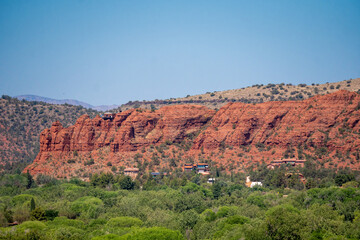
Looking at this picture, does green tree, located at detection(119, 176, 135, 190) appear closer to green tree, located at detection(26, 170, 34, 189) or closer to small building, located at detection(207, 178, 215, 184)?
small building, located at detection(207, 178, 215, 184)

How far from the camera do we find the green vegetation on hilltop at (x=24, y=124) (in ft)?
454

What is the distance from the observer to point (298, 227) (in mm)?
54812

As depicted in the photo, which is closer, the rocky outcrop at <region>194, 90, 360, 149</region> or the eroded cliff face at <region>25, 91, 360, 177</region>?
the eroded cliff face at <region>25, 91, 360, 177</region>

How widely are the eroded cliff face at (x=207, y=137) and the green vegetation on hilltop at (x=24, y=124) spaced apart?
21340mm

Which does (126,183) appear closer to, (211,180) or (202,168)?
(211,180)

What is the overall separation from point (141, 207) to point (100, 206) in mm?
6024

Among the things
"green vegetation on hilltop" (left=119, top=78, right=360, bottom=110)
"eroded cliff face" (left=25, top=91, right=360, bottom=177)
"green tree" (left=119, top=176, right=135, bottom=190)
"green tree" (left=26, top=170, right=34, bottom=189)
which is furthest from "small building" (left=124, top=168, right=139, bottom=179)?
"green vegetation on hilltop" (left=119, top=78, right=360, bottom=110)

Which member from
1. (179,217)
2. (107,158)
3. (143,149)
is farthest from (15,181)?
(179,217)

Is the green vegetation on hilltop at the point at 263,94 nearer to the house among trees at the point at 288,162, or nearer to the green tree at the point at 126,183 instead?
the house among trees at the point at 288,162

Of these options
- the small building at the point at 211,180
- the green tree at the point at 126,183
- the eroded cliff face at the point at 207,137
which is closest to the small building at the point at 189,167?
the eroded cliff face at the point at 207,137

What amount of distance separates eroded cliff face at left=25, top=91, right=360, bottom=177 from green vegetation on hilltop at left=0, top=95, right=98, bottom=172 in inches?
840

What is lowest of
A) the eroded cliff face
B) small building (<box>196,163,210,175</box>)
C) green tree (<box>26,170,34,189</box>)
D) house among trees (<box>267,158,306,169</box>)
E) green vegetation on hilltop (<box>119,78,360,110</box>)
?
green tree (<box>26,170,34,189</box>)

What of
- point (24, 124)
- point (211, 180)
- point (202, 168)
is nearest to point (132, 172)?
point (202, 168)

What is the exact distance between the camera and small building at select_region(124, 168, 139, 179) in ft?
339
